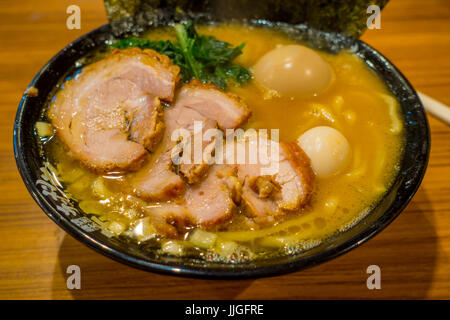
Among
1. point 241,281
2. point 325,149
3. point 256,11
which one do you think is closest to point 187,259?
point 241,281

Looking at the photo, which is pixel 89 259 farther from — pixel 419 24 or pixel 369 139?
pixel 419 24

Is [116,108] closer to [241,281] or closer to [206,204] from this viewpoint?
[206,204]

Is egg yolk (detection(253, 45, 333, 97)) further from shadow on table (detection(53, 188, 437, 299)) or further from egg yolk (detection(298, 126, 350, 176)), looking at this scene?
shadow on table (detection(53, 188, 437, 299))

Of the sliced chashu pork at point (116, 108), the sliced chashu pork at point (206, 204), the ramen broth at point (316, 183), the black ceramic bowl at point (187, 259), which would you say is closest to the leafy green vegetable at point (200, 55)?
the ramen broth at point (316, 183)

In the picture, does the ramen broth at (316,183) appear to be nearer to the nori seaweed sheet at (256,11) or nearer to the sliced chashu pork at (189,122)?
the sliced chashu pork at (189,122)

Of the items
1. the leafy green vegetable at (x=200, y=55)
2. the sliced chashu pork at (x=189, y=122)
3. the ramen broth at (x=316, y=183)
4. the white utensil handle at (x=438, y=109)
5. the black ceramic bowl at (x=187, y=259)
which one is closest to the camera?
the black ceramic bowl at (x=187, y=259)

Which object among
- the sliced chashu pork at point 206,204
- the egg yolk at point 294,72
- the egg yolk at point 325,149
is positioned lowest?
the sliced chashu pork at point 206,204
